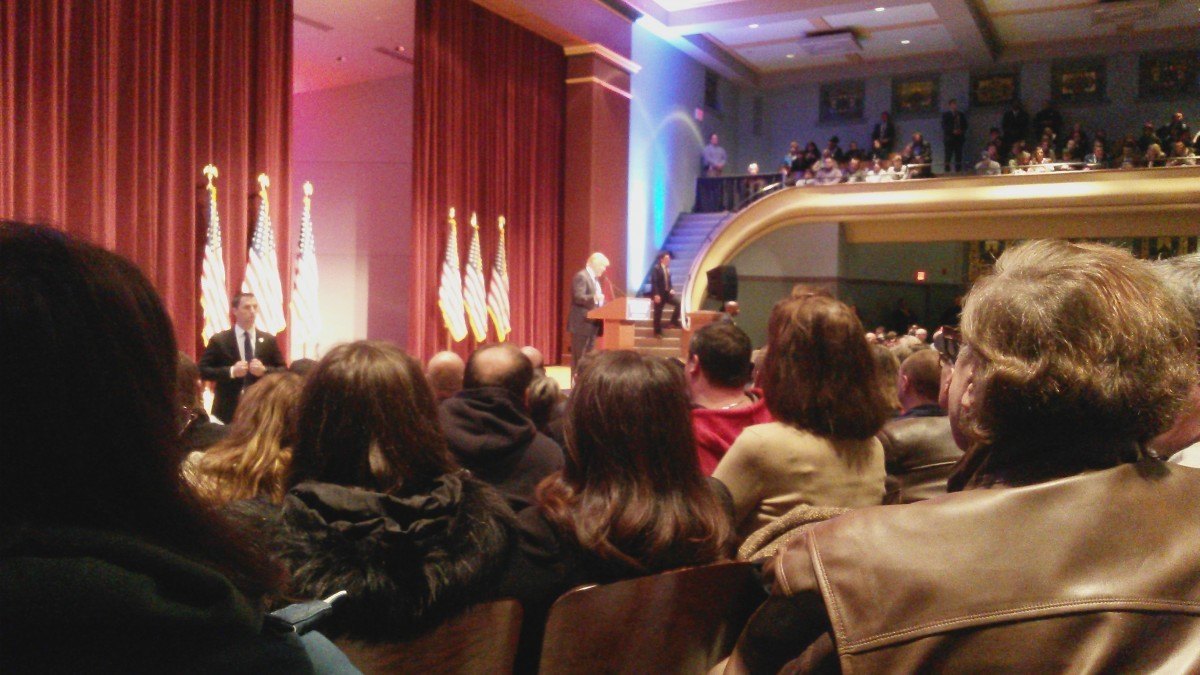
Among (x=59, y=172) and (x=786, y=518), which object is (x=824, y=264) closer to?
(x=59, y=172)

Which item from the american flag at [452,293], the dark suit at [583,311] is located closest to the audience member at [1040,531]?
the dark suit at [583,311]

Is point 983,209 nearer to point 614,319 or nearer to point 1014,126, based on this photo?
point 1014,126

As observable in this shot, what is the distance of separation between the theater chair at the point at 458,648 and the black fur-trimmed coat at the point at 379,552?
0.02 m

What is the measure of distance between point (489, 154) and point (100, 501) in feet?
36.7

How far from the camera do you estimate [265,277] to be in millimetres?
8344

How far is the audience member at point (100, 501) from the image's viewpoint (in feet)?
2.02

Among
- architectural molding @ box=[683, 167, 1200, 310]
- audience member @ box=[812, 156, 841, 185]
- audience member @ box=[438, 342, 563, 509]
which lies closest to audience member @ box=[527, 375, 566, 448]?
audience member @ box=[438, 342, 563, 509]

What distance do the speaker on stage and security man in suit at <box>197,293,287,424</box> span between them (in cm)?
623

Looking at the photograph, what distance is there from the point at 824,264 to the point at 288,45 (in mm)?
8683

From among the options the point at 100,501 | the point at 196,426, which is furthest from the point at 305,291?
the point at 100,501

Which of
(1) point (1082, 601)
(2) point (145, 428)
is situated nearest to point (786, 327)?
(1) point (1082, 601)

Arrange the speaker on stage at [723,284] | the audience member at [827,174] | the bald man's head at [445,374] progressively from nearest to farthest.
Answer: the bald man's head at [445,374], the speaker on stage at [723,284], the audience member at [827,174]

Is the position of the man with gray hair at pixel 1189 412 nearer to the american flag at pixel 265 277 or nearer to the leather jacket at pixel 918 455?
the leather jacket at pixel 918 455

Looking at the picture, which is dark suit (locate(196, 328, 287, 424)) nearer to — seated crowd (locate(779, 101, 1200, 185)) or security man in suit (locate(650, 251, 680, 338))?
security man in suit (locate(650, 251, 680, 338))
